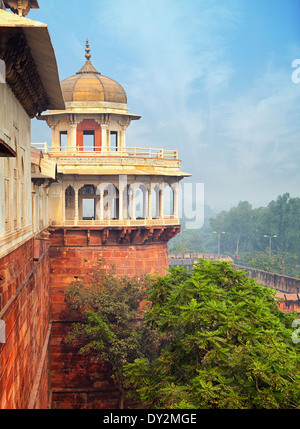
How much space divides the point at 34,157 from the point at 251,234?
86807 millimetres

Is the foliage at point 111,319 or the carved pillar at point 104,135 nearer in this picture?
the foliage at point 111,319

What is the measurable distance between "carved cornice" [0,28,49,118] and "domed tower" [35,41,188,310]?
9.01m

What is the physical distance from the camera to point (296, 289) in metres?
50.8

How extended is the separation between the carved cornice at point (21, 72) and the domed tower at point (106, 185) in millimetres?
9008

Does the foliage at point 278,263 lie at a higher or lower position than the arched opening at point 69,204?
lower

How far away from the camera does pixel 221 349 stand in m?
11.8

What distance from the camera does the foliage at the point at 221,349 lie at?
11109 millimetres

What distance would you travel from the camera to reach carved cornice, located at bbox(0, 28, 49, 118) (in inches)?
314

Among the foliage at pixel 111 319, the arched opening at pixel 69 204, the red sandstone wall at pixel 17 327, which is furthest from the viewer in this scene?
the arched opening at pixel 69 204

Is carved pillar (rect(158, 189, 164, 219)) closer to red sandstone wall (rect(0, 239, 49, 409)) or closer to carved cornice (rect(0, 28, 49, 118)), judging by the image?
red sandstone wall (rect(0, 239, 49, 409))

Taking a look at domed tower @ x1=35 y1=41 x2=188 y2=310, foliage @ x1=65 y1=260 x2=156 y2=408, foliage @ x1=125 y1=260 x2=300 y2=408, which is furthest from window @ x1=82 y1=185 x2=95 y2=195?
foliage @ x1=125 y1=260 x2=300 y2=408

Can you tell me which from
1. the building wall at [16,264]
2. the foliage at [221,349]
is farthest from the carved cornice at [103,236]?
the building wall at [16,264]

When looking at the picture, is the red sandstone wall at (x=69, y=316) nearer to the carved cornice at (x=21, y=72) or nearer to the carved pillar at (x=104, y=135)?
the carved pillar at (x=104, y=135)
